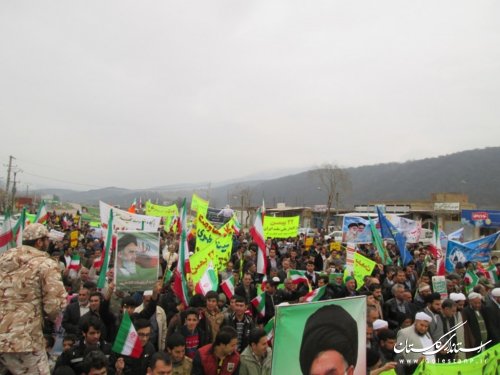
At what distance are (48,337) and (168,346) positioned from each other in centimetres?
161

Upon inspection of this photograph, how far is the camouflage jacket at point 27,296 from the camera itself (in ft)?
11.2

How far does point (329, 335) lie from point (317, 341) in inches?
5.6

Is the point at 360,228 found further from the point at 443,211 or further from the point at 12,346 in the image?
the point at 443,211

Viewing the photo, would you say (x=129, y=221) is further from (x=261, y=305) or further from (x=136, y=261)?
(x=261, y=305)

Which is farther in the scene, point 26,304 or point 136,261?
point 136,261

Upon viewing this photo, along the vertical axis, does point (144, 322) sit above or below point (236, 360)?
above

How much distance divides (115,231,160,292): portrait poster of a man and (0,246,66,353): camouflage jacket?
146 inches

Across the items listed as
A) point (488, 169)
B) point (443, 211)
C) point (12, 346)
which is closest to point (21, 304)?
point (12, 346)

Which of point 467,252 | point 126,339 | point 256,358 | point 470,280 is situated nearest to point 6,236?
point 126,339

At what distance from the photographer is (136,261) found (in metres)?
7.51

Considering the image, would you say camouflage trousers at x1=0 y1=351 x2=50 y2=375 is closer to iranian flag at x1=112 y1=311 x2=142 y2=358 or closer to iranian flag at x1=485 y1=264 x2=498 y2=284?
iranian flag at x1=112 y1=311 x2=142 y2=358

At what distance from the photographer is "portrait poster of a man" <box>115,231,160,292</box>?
7289 mm

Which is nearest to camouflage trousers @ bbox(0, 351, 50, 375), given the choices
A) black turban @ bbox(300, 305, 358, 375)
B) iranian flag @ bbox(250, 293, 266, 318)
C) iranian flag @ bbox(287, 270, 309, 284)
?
black turban @ bbox(300, 305, 358, 375)

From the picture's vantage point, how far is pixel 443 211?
1826 inches
